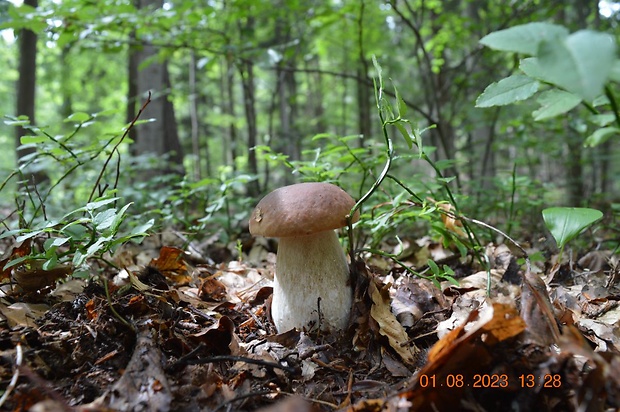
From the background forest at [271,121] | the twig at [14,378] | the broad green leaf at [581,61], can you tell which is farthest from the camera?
the background forest at [271,121]

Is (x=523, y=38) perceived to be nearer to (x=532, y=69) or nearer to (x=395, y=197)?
(x=532, y=69)

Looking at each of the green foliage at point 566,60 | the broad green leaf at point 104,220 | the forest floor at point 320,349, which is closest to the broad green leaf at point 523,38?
the green foliage at point 566,60

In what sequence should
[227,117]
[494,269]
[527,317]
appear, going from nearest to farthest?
1. [527,317]
2. [494,269]
3. [227,117]

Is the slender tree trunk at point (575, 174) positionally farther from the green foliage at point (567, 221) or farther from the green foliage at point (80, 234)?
the green foliage at point (80, 234)

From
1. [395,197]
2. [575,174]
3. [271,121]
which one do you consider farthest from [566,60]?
[575,174]

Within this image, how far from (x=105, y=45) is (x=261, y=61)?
1.76m

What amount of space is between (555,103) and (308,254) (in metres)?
1.32

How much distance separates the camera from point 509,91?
1.41m

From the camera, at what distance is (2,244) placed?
3.50 m

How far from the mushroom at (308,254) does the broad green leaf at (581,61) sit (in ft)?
3.77

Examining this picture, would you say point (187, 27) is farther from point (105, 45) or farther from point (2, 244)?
point (2, 244)

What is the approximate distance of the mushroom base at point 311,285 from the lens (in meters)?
2.01

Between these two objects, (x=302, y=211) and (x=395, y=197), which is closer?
(x=302, y=211)

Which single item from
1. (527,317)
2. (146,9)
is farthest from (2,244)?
(527,317)
